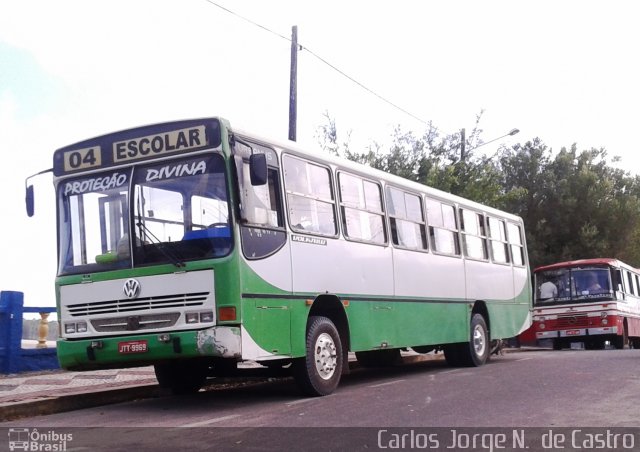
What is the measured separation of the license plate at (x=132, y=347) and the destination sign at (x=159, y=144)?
2.08 meters

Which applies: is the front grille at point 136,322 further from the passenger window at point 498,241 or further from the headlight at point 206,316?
the passenger window at point 498,241

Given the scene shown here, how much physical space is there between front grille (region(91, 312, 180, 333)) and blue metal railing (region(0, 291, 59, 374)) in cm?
508

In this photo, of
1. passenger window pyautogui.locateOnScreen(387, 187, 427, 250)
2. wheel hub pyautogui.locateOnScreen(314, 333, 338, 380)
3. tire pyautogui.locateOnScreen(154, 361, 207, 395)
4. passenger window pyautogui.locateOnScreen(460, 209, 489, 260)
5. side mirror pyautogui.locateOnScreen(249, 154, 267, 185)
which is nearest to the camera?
side mirror pyautogui.locateOnScreen(249, 154, 267, 185)

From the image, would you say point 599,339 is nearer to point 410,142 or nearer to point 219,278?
point 410,142

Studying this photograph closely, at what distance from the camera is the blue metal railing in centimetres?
1328

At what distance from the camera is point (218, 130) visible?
866 cm

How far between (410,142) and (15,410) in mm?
20575

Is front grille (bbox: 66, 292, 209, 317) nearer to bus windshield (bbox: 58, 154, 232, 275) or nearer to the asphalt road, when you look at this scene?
bus windshield (bbox: 58, 154, 232, 275)

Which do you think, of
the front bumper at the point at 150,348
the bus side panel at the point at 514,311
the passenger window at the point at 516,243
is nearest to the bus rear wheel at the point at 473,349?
the bus side panel at the point at 514,311

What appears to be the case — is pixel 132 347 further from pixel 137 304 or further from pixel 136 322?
pixel 137 304

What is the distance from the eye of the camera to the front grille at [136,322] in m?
8.55

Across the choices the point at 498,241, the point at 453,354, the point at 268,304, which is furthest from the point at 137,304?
the point at 498,241

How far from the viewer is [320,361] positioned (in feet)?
31.9

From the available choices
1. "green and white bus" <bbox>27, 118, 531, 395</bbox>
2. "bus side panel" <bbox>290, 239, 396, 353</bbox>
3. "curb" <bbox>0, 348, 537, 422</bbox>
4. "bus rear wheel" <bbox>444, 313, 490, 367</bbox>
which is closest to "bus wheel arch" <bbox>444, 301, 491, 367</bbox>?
"bus rear wheel" <bbox>444, 313, 490, 367</bbox>
